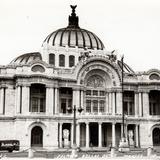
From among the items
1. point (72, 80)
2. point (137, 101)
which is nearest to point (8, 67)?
point (72, 80)

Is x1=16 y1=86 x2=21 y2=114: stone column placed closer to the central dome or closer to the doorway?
the doorway

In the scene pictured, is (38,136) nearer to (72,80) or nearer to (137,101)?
(72,80)

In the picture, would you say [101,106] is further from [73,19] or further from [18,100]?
[73,19]

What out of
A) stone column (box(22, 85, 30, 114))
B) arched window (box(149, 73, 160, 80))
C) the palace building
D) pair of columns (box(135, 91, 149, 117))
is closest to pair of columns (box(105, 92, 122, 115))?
the palace building

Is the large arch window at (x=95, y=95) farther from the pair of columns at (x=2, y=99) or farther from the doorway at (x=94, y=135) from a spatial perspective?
the pair of columns at (x=2, y=99)

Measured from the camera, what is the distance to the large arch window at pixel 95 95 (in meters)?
74.8

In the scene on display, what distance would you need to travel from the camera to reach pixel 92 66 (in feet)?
241

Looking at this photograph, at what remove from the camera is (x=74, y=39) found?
269 feet

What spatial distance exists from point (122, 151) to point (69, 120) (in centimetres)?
1526

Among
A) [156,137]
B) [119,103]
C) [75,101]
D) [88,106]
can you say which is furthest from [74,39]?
[156,137]

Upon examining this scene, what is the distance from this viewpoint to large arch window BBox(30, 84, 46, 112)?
71375 mm

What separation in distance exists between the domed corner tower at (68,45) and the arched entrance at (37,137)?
47.4 ft

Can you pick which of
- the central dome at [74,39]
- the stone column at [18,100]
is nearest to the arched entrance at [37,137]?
the stone column at [18,100]

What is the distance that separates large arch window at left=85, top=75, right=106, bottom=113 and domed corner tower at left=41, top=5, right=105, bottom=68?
6.48 meters
